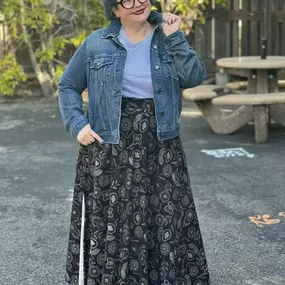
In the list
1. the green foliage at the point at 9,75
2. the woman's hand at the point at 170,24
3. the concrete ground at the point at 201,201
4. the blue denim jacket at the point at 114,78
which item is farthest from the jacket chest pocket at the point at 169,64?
the green foliage at the point at 9,75

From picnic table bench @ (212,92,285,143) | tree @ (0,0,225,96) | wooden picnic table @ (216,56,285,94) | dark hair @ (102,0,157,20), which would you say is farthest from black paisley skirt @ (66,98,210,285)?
tree @ (0,0,225,96)

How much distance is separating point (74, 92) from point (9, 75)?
6094 mm

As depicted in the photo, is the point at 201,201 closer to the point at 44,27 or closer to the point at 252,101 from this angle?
the point at 252,101

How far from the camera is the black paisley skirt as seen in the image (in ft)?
9.37

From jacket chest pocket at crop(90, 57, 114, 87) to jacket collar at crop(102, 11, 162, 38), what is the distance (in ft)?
0.39

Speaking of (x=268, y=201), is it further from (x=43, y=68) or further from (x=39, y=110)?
(x=43, y=68)

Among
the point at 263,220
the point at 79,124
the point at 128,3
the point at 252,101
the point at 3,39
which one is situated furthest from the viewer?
the point at 3,39

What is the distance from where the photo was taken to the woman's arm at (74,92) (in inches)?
112

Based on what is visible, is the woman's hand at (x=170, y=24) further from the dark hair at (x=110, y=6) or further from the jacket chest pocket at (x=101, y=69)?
the jacket chest pocket at (x=101, y=69)

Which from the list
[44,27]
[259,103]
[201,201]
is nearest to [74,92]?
[201,201]

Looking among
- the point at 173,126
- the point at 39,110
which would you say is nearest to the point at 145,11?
the point at 173,126

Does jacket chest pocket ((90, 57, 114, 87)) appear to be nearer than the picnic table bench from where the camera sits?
Yes

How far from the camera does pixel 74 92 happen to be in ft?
9.51

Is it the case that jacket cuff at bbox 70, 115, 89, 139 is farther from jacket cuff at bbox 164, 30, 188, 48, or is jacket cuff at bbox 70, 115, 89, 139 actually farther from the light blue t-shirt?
jacket cuff at bbox 164, 30, 188, 48
